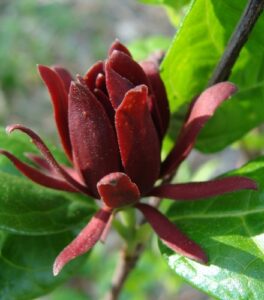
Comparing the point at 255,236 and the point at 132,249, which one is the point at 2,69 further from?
the point at 255,236

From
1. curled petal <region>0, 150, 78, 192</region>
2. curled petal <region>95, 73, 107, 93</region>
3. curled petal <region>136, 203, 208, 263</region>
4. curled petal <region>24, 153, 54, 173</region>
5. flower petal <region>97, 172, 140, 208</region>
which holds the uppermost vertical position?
curled petal <region>95, 73, 107, 93</region>

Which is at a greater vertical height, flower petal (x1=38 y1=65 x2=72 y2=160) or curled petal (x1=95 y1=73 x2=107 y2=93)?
curled petal (x1=95 y1=73 x2=107 y2=93)

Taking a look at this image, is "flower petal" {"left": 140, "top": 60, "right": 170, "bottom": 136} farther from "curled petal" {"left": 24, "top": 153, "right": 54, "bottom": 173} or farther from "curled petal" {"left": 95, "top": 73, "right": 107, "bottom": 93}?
"curled petal" {"left": 24, "top": 153, "right": 54, "bottom": 173}

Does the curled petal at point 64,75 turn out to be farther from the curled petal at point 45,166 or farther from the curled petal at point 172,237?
the curled petal at point 172,237

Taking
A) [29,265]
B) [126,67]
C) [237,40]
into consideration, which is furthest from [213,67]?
[29,265]

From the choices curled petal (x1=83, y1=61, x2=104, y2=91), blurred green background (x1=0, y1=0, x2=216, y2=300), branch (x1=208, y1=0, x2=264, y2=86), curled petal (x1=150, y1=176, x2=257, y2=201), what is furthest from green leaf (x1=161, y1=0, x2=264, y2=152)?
blurred green background (x1=0, y1=0, x2=216, y2=300)

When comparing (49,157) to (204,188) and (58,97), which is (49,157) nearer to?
(58,97)

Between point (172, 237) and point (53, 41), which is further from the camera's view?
point (53, 41)
